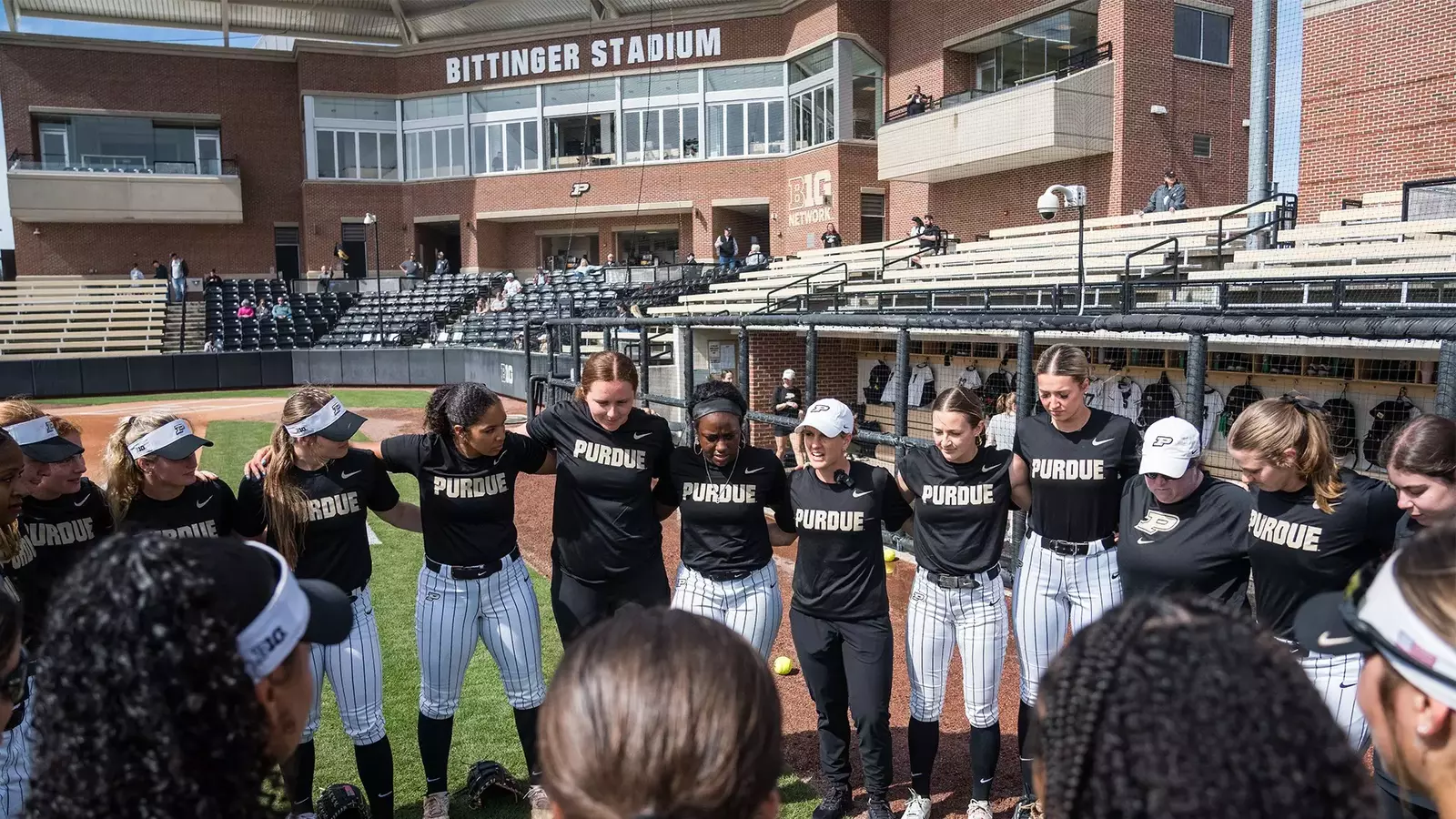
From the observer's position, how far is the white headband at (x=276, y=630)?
1.64 metres

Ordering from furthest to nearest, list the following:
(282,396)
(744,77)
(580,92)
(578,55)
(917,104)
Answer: (580,92), (578,55), (744,77), (917,104), (282,396)

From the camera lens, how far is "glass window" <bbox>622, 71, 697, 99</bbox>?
116 feet

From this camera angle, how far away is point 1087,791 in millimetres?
1315

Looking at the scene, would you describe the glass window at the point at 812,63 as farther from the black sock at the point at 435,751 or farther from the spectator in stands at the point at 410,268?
the black sock at the point at 435,751

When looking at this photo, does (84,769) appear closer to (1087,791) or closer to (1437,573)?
(1087,791)

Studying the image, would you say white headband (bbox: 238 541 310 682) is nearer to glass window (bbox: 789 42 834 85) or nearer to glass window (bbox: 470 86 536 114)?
glass window (bbox: 789 42 834 85)

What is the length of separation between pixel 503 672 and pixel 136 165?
1606 inches

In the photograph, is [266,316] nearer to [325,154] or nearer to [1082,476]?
[325,154]

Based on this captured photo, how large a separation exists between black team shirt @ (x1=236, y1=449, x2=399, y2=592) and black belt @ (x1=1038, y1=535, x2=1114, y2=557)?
3141mm

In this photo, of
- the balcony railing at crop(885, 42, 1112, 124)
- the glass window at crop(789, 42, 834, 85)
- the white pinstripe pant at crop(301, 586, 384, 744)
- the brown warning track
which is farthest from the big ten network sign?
the white pinstripe pant at crop(301, 586, 384, 744)

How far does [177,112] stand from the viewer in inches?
1512

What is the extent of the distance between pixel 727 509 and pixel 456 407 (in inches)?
53.7

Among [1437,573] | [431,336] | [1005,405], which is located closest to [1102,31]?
[1005,405]

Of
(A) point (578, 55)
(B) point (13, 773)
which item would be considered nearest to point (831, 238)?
(A) point (578, 55)
